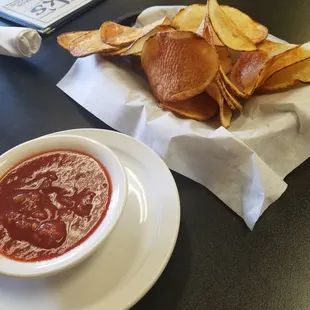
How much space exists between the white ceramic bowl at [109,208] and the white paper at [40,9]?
0.82 meters

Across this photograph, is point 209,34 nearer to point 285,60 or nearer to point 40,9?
point 285,60

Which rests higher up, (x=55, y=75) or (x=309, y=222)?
(x=55, y=75)

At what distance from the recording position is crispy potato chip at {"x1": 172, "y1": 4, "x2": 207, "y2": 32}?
45.5 inches

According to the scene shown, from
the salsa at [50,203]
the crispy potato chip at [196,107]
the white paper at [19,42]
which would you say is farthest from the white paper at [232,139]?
the white paper at [19,42]

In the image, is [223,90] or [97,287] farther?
[223,90]

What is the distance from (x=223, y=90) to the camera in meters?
0.94

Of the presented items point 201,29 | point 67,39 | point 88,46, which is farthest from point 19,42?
point 201,29

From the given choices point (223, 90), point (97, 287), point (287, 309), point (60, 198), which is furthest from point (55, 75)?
point (287, 309)

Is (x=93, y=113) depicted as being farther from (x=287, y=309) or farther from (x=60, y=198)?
(x=287, y=309)

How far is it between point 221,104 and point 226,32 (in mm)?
197

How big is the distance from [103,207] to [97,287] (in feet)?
0.41

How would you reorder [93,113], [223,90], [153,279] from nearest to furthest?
[153,279] < [223,90] < [93,113]

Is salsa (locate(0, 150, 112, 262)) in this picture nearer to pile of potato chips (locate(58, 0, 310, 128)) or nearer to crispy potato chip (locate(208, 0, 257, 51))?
pile of potato chips (locate(58, 0, 310, 128))

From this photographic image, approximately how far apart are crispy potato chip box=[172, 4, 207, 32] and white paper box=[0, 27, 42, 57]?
0.46 meters
